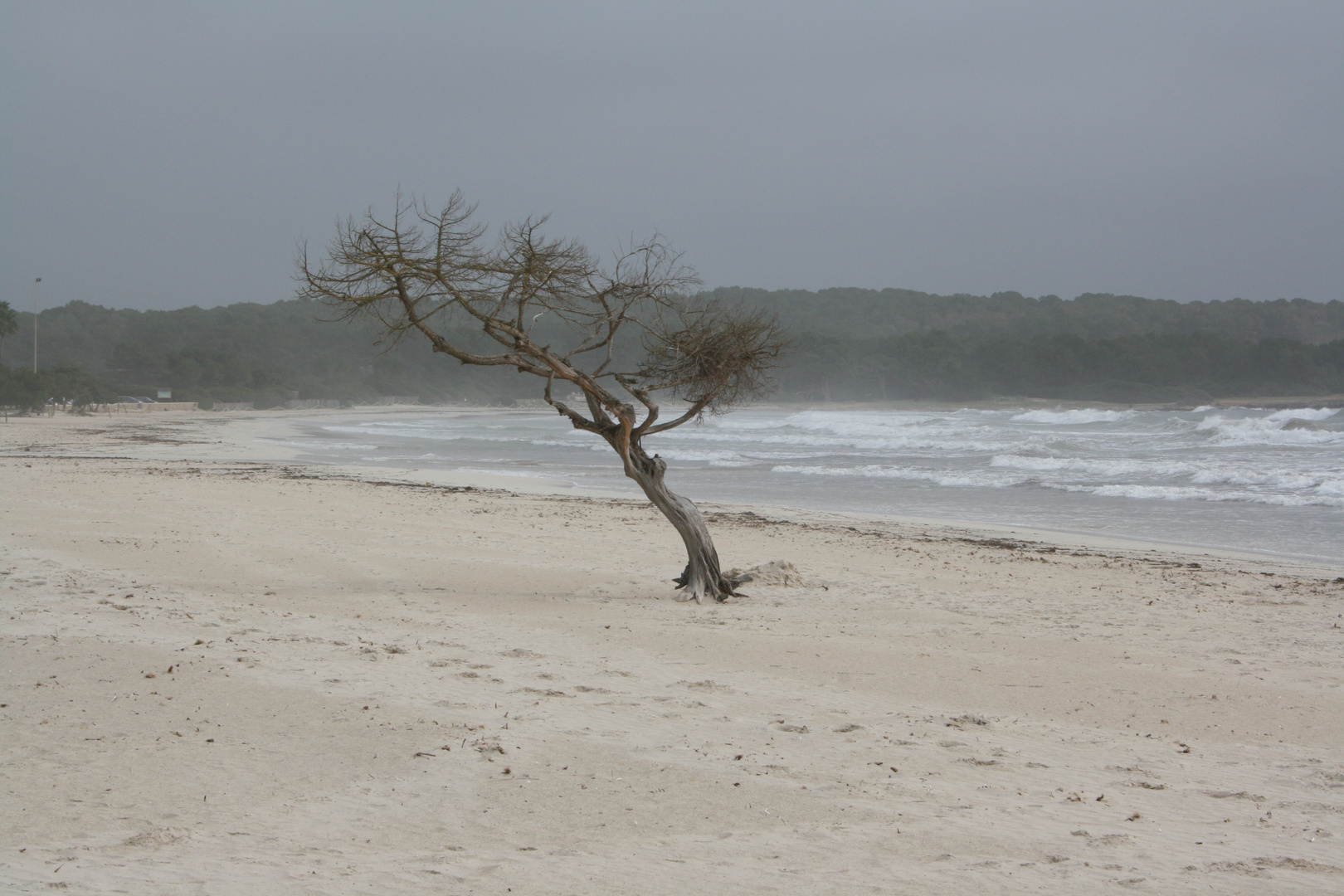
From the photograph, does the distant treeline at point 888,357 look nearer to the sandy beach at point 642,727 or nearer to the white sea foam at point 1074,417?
the white sea foam at point 1074,417

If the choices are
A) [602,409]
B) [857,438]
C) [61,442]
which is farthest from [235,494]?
[857,438]

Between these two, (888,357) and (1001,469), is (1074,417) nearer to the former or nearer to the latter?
(1001,469)

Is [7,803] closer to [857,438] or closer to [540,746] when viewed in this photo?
[540,746]

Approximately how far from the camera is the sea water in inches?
626

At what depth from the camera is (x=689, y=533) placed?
855cm

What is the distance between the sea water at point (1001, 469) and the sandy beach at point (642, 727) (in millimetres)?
5879

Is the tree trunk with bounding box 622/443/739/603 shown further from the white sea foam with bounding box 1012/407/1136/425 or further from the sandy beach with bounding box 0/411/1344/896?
the white sea foam with bounding box 1012/407/1136/425

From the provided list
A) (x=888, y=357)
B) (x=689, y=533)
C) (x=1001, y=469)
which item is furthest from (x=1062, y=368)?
(x=689, y=533)

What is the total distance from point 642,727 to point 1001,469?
21.8 metres

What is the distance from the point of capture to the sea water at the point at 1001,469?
15.9m

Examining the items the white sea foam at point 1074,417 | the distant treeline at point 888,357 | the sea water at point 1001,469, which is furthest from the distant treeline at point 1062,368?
the sea water at point 1001,469

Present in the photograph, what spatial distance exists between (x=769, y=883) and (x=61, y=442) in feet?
101

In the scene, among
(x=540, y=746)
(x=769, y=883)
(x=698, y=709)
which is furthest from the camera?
(x=698, y=709)

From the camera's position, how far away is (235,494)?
14977 millimetres
